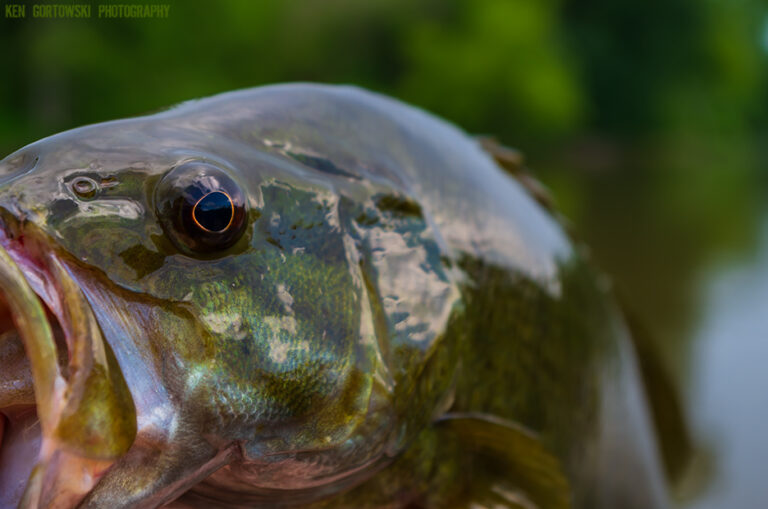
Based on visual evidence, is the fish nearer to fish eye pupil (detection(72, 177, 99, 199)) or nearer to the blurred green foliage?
fish eye pupil (detection(72, 177, 99, 199))

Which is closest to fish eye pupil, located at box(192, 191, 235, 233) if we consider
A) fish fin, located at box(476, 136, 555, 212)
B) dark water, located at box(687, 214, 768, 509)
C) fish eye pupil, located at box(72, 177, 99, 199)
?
fish eye pupil, located at box(72, 177, 99, 199)

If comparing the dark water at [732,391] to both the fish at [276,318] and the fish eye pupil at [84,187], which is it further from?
the fish eye pupil at [84,187]

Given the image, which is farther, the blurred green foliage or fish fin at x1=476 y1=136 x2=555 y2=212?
the blurred green foliage

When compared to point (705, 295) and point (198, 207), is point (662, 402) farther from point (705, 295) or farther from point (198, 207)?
Result: point (705, 295)

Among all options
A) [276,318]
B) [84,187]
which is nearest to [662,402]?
[276,318]

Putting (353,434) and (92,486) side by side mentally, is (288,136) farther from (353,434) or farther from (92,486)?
(92,486)

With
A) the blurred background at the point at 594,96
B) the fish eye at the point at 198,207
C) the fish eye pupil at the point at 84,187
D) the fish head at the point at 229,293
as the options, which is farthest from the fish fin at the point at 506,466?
the blurred background at the point at 594,96

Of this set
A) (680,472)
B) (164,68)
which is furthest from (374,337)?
(164,68)
